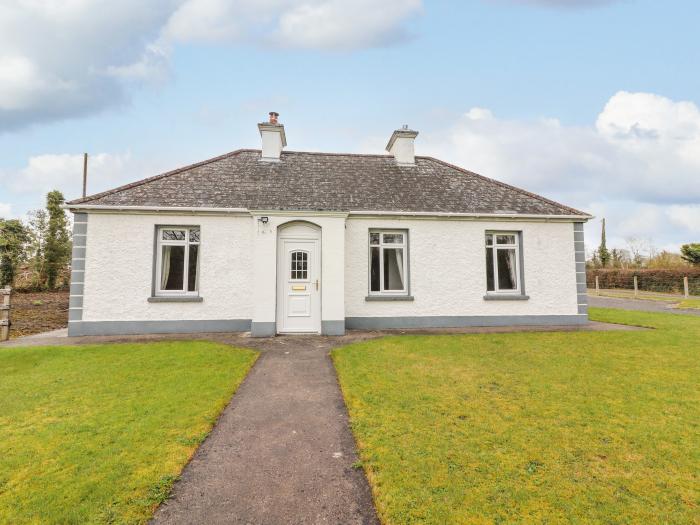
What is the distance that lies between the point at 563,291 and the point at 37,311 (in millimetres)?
20243

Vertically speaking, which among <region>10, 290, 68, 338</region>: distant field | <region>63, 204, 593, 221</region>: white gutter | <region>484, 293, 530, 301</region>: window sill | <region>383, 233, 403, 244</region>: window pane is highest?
<region>63, 204, 593, 221</region>: white gutter

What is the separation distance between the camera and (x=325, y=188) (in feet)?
37.5

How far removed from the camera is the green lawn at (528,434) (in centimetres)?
255

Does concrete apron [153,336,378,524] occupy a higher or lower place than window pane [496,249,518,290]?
lower

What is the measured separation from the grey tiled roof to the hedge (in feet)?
77.4

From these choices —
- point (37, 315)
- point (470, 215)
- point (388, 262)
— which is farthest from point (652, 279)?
point (37, 315)

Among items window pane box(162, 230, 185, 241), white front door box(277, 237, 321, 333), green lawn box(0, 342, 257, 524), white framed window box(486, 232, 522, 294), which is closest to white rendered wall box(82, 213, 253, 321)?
window pane box(162, 230, 185, 241)

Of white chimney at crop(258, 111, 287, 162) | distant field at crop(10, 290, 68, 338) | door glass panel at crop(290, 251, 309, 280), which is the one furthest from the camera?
white chimney at crop(258, 111, 287, 162)

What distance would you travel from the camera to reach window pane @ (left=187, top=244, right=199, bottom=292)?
10.4m

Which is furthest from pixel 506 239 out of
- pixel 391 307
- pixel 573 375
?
pixel 573 375

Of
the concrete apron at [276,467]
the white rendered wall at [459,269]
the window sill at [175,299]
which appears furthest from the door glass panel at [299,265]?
the concrete apron at [276,467]

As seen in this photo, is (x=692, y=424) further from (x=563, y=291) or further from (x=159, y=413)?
(x=563, y=291)

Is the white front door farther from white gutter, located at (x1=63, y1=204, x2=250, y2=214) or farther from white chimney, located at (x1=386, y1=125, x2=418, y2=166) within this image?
white chimney, located at (x1=386, y1=125, x2=418, y2=166)

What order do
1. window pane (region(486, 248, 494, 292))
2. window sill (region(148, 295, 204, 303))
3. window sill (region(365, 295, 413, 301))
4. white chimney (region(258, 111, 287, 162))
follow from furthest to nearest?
1. white chimney (region(258, 111, 287, 162))
2. window pane (region(486, 248, 494, 292))
3. window sill (region(365, 295, 413, 301))
4. window sill (region(148, 295, 204, 303))
